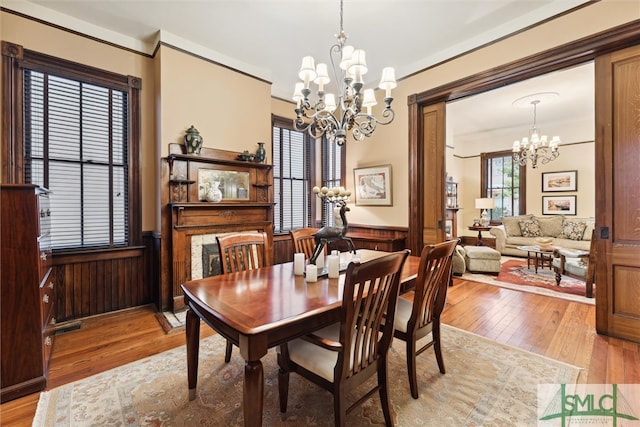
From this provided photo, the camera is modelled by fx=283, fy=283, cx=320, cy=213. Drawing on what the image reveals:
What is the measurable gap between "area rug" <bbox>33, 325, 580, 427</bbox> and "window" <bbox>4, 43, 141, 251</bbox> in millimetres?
1751

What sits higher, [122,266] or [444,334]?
[122,266]

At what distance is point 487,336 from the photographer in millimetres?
2627

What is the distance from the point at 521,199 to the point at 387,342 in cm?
747

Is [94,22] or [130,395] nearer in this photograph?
[130,395]

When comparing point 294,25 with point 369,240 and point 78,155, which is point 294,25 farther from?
point 369,240

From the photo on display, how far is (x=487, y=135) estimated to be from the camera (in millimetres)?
7555

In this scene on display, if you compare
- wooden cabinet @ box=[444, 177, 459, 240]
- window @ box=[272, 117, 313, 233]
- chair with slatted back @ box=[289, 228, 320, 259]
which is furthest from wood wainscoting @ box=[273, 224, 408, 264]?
wooden cabinet @ box=[444, 177, 459, 240]

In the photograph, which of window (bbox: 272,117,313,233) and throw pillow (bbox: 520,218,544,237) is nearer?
window (bbox: 272,117,313,233)

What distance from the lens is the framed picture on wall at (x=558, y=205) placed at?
6.50 m

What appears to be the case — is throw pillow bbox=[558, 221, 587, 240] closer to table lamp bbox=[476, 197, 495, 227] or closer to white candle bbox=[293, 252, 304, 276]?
table lamp bbox=[476, 197, 495, 227]

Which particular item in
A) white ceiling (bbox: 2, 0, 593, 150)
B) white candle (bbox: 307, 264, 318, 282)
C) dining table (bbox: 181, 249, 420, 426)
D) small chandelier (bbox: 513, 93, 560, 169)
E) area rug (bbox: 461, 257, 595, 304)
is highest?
white ceiling (bbox: 2, 0, 593, 150)

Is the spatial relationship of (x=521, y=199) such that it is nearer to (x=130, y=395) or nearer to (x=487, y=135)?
(x=487, y=135)

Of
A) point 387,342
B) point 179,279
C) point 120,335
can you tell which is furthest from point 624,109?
point 120,335

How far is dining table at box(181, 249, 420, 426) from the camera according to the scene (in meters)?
1.18
